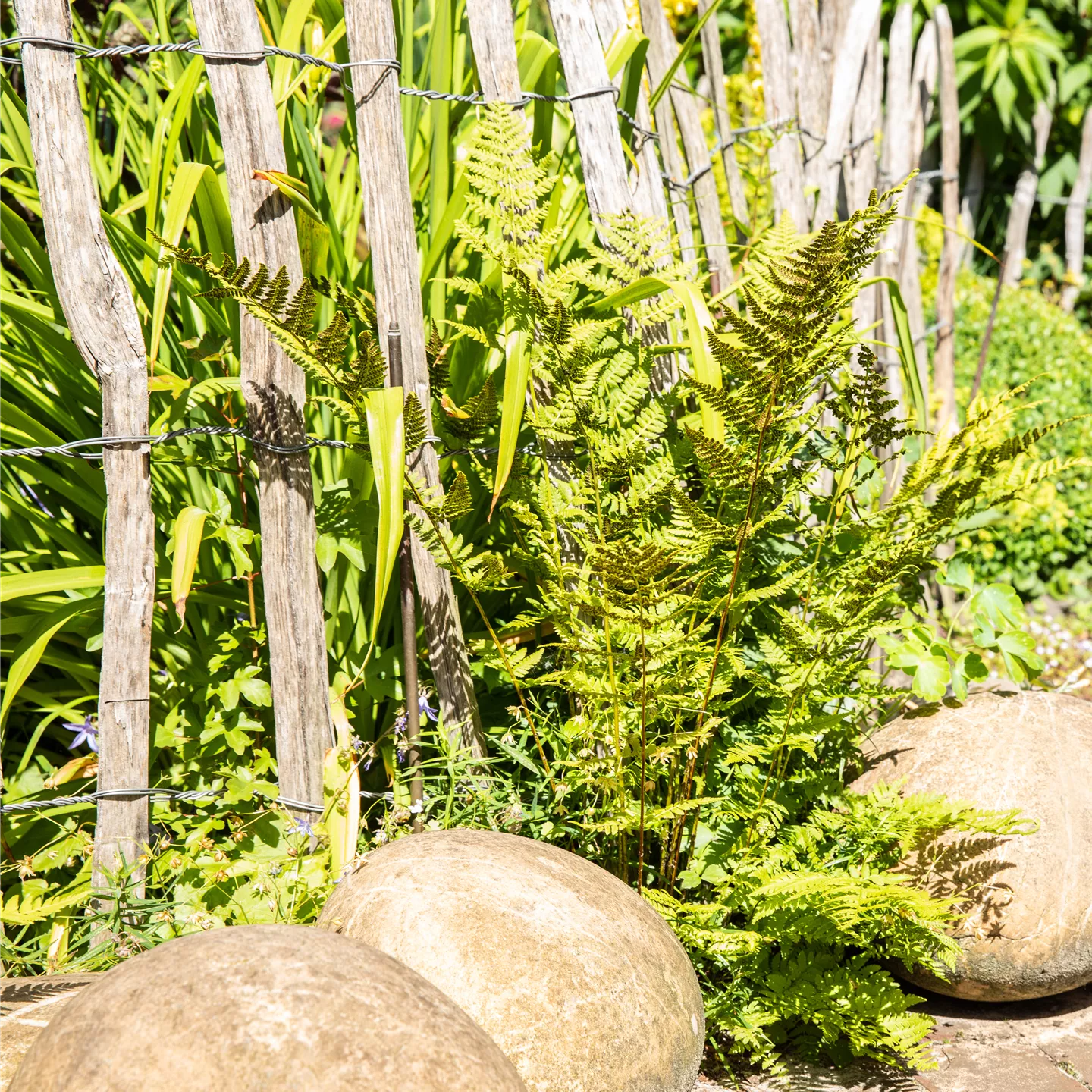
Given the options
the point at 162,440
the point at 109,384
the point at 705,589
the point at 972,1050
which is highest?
the point at 109,384

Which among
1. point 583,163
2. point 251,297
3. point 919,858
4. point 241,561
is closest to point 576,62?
point 583,163

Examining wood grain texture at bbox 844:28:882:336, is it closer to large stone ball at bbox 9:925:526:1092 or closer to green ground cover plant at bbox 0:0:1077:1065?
green ground cover plant at bbox 0:0:1077:1065

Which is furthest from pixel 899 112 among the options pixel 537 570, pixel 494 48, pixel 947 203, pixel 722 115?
pixel 537 570

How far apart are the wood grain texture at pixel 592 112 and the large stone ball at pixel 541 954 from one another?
1.29m

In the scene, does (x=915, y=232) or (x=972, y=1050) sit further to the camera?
(x=915, y=232)

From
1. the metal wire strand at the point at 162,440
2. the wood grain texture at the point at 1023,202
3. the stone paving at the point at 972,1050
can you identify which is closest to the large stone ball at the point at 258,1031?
the stone paving at the point at 972,1050

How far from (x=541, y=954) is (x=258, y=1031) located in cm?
48

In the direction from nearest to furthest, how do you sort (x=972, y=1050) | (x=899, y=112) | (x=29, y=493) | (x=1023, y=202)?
1. (x=972, y=1050)
2. (x=29, y=493)
3. (x=899, y=112)
4. (x=1023, y=202)

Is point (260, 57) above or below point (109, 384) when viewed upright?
above

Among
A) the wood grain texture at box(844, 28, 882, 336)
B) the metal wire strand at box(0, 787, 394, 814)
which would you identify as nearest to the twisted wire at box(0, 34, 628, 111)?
the metal wire strand at box(0, 787, 394, 814)

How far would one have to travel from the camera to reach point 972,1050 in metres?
2.04

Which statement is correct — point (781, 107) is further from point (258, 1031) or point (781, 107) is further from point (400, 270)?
point (258, 1031)

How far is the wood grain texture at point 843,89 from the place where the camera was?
116 inches

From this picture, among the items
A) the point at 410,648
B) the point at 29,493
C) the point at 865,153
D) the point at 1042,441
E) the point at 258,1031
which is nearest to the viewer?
the point at 258,1031
